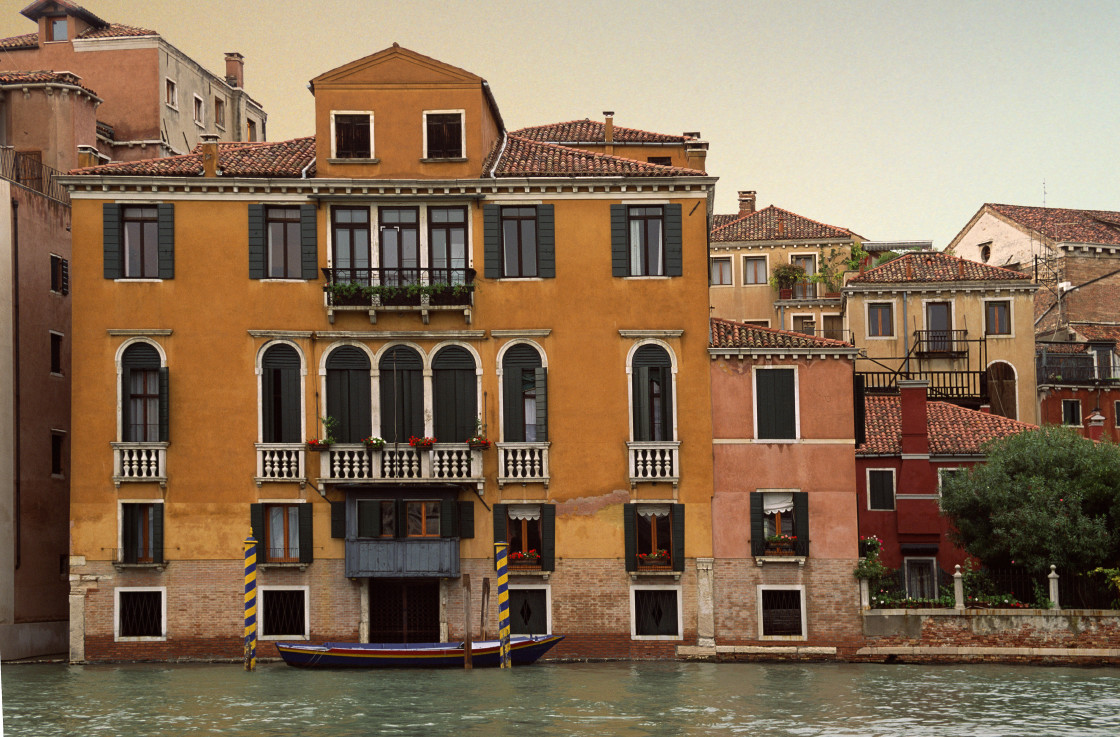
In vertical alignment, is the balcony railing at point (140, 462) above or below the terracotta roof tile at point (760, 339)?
below

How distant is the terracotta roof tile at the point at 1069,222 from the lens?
171 ft

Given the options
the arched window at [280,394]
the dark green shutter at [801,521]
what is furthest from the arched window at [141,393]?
the dark green shutter at [801,521]

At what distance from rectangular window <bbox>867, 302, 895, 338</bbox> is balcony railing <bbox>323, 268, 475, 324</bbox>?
19410 mm

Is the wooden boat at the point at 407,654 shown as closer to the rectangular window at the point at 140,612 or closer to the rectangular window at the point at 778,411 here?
the rectangular window at the point at 140,612

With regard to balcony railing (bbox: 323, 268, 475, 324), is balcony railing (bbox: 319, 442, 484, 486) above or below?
below

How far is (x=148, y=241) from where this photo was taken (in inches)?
1123

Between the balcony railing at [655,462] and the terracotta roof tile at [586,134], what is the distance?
1248 cm

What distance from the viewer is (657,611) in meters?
28.2

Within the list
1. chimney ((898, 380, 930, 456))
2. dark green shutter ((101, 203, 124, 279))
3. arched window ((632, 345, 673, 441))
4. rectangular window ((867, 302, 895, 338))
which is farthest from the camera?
rectangular window ((867, 302, 895, 338))

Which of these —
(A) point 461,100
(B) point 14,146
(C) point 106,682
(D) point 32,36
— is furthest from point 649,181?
(D) point 32,36

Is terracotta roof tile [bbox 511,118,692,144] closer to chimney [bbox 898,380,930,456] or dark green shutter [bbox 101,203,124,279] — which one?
chimney [bbox 898,380,930,456]

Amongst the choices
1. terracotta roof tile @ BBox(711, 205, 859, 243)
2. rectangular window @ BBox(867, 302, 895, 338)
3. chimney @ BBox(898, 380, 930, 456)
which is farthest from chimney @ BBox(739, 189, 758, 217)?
chimney @ BBox(898, 380, 930, 456)

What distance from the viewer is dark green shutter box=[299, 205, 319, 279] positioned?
93.1 feet

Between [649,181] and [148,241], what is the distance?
1014 centimetres
